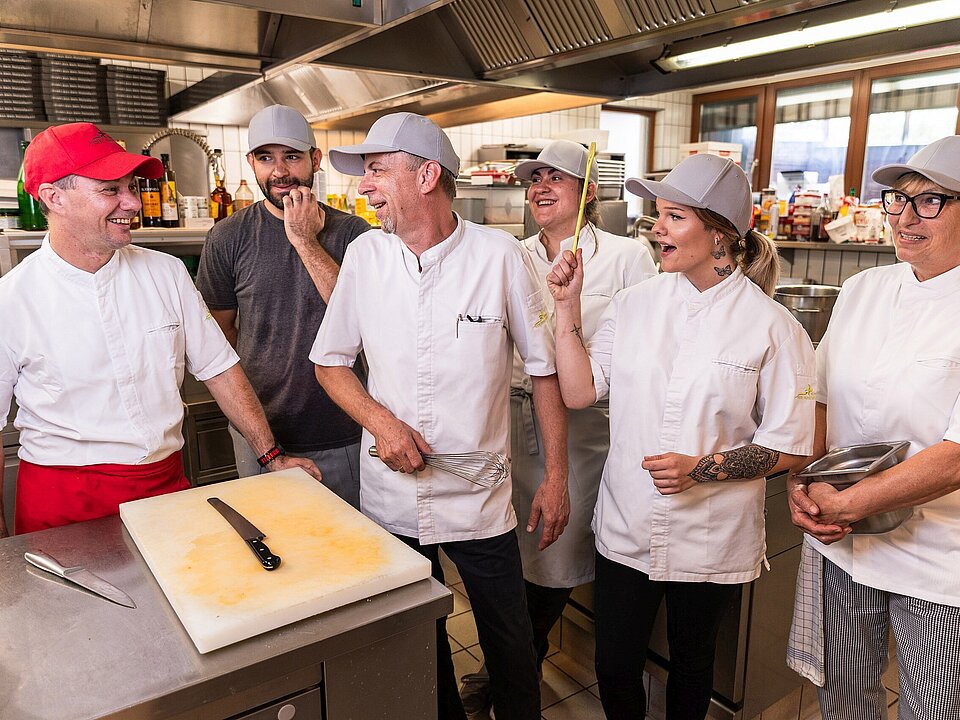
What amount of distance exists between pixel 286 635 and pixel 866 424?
46.0 inches

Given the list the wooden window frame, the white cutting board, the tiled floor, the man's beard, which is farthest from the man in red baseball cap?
the wooden window frame

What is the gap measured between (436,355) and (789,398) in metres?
0.75

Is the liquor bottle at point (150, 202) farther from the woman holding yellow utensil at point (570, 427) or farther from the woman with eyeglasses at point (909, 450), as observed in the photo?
the woman with eyeglasses at point (909, 450)

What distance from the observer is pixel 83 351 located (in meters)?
1.45

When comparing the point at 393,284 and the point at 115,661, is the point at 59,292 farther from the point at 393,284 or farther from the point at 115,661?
the point at 115,661

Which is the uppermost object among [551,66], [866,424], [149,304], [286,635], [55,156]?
[551,66]

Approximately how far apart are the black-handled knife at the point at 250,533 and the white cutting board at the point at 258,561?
11 mm

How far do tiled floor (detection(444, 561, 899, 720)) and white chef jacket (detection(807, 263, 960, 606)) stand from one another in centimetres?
95

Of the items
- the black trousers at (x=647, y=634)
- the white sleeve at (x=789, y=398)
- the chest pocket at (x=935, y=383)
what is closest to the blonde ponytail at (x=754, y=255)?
the white sleeve at (x=789, y=398)

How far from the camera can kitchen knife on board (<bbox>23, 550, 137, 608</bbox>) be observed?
3.57ft

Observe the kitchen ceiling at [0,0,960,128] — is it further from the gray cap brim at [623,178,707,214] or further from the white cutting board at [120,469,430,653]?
the white cutting board at [120,469,430,653]

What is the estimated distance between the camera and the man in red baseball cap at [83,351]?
1.43 metres

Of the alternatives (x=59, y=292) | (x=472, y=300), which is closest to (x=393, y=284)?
(x=472, y=300)

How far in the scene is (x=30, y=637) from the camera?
39.1 inches
